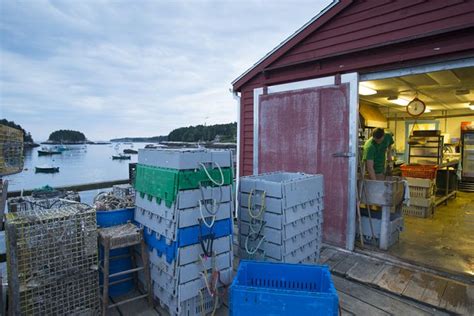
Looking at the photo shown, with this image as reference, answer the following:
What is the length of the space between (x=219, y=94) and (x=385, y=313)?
2965cm

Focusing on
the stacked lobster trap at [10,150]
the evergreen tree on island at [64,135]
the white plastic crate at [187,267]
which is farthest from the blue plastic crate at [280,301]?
the evergreen tree on island at [64,135]

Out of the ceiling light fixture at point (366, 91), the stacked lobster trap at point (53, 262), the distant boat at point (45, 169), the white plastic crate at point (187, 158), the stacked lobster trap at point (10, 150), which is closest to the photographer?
the stacked lobster trap at point (53, 262)

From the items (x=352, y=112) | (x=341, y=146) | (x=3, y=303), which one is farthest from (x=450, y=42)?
(x=3, y=303)

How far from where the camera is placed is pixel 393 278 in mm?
3143

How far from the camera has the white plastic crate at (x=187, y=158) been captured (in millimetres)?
2250

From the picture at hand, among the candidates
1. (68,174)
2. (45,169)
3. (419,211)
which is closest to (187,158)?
(419,211)

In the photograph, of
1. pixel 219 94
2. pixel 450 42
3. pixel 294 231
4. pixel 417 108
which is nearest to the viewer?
pixel 294 231

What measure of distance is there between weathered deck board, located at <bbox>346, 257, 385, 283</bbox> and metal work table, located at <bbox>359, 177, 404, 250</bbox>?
61cm

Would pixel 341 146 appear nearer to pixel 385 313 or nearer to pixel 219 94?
pixel 385 313

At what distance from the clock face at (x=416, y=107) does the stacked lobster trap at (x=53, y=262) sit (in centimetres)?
653

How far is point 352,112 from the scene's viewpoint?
4.00 m

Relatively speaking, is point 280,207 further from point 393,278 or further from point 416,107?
point 416,107

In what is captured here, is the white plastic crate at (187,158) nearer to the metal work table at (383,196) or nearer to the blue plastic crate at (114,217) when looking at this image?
the blue plastic crate at (114,217)

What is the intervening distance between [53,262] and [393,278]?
3.76 metres
